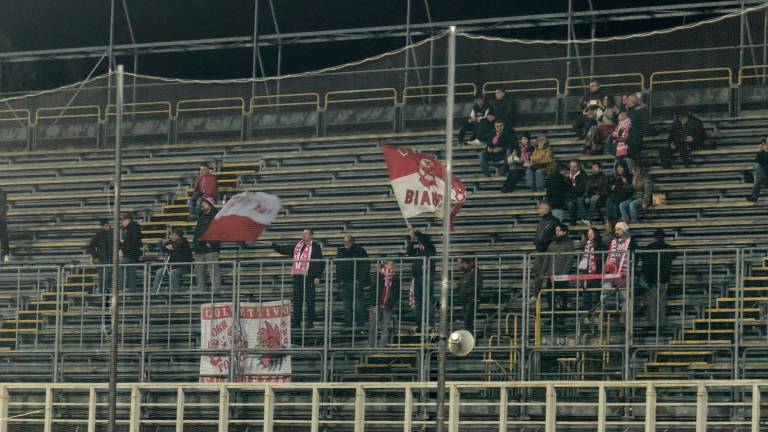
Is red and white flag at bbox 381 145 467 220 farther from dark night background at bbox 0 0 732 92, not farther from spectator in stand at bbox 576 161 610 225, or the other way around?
dark night background at bbox 0 0 732 92

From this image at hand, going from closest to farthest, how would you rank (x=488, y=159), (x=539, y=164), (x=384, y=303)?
(x=384, y=303) → (x=539, y=164) → (x=488, y=159)

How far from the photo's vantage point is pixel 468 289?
26.1 m

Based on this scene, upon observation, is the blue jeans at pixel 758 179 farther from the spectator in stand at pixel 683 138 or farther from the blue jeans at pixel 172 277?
the blue jeans at pixel 172 277

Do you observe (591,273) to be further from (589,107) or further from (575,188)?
(589,107)

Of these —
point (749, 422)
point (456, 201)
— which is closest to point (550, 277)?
point (456, 201)

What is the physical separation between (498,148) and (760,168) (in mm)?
4454

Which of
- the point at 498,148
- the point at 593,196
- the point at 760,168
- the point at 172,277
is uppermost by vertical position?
the point at 498,148

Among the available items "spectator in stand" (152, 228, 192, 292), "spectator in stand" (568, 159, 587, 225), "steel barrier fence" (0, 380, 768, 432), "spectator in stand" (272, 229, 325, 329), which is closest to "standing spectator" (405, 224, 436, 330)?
"steel barrier fence" (0, 380, 768, 432)

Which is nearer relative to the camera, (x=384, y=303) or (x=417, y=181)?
(x=417, y=181)

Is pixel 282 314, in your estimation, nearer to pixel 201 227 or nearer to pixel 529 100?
pixel 201 227

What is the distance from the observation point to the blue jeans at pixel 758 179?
92.7 ft

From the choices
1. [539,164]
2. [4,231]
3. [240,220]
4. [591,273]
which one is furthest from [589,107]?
[4,231]

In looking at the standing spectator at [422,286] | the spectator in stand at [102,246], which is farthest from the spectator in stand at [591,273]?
the spectator in stand at [102,246]

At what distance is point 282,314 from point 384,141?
23.5 feet
